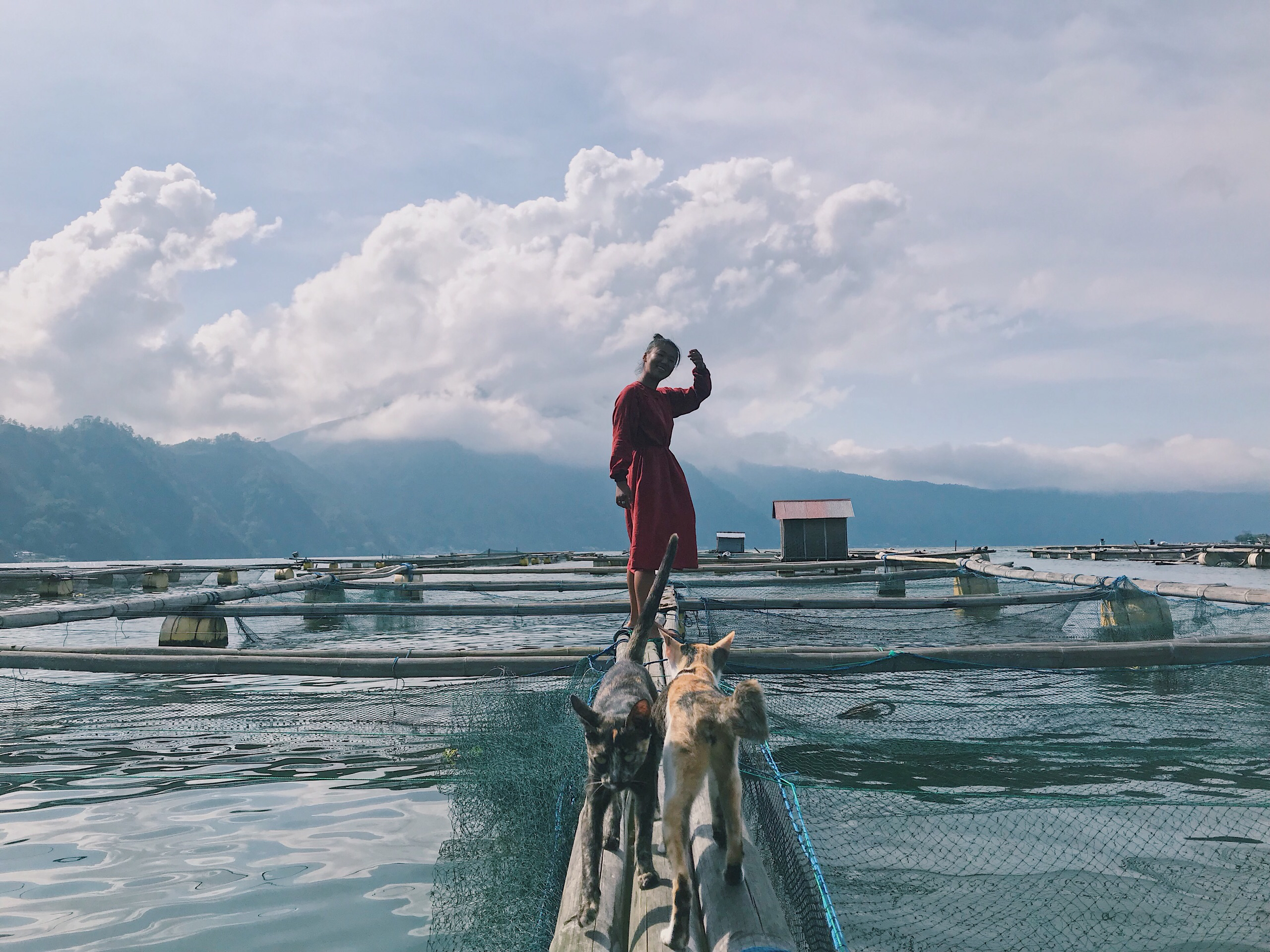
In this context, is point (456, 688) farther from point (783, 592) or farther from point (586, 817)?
point (783, 592)

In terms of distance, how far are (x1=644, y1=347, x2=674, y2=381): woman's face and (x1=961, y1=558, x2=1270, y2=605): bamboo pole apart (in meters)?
7.08

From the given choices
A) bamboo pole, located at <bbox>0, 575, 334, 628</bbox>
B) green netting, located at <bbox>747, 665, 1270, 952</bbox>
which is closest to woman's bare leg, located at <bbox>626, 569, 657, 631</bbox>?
green netting, located at <bbox>747, 665, 1270, 952</bbox>

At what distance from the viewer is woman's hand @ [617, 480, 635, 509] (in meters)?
7.30

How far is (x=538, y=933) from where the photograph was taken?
3172 millimetres

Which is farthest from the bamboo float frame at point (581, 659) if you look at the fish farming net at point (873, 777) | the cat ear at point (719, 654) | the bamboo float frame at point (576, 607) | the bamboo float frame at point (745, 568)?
the bamboo float frame at point (745, 568)

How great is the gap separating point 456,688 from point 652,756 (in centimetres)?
402

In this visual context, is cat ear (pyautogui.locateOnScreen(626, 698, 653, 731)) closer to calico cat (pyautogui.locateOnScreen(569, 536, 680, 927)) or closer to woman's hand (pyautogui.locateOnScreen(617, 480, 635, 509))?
calico cat (pyautogui.locateOnScreen(569, 536, 680, 927))

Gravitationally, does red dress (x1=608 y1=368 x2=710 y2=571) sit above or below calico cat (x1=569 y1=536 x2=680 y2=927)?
above

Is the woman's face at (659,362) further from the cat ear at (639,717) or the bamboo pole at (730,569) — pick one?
the bamboo pole at (730,569)

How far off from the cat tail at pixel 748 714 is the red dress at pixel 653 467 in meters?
4.04

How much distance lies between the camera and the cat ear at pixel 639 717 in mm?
3053

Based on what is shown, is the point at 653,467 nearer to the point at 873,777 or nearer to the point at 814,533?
the point at 873,777

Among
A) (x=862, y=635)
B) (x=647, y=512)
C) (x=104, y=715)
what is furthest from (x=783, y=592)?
(x=104, y=715)

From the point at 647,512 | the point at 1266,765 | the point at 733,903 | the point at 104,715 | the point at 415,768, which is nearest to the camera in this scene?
the point at 733,903
